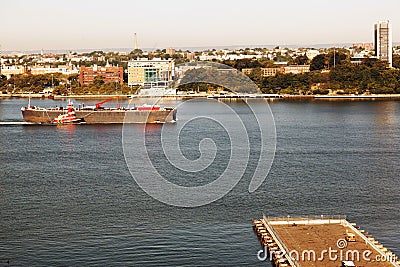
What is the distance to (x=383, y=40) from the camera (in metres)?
43.1

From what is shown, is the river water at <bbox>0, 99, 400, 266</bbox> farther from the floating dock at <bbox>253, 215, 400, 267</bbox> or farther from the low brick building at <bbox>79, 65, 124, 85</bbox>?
the low brick building at <bbox>79, 65, 124, 85</bbox>

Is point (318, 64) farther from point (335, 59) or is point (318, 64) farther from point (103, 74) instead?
point (103, 74)

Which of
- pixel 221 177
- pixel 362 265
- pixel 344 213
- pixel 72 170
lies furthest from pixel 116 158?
pixel 362 265

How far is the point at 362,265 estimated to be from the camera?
19.8ft

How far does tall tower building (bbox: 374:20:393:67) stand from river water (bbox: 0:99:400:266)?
94.3 feet

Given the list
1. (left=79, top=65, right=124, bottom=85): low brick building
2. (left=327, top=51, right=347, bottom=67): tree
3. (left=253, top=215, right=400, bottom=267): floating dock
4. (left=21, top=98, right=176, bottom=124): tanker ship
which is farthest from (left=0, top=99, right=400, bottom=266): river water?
(left=79, top=65, right=124, bottom=85): low brick building

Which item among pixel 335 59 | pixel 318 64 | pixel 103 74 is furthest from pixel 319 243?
pixel 103 74

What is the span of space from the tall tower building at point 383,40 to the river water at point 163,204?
2875 cm

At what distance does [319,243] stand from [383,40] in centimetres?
3802

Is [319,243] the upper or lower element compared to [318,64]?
lower

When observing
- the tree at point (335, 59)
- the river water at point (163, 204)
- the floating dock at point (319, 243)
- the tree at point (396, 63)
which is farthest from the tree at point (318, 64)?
the floating dock at point (319, 243)

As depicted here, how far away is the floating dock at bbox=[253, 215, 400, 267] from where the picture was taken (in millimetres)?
6176

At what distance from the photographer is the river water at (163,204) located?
22.1 feet

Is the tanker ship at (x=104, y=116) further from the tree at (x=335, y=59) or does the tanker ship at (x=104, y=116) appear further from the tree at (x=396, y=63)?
the tree at (x=396, y=63)
